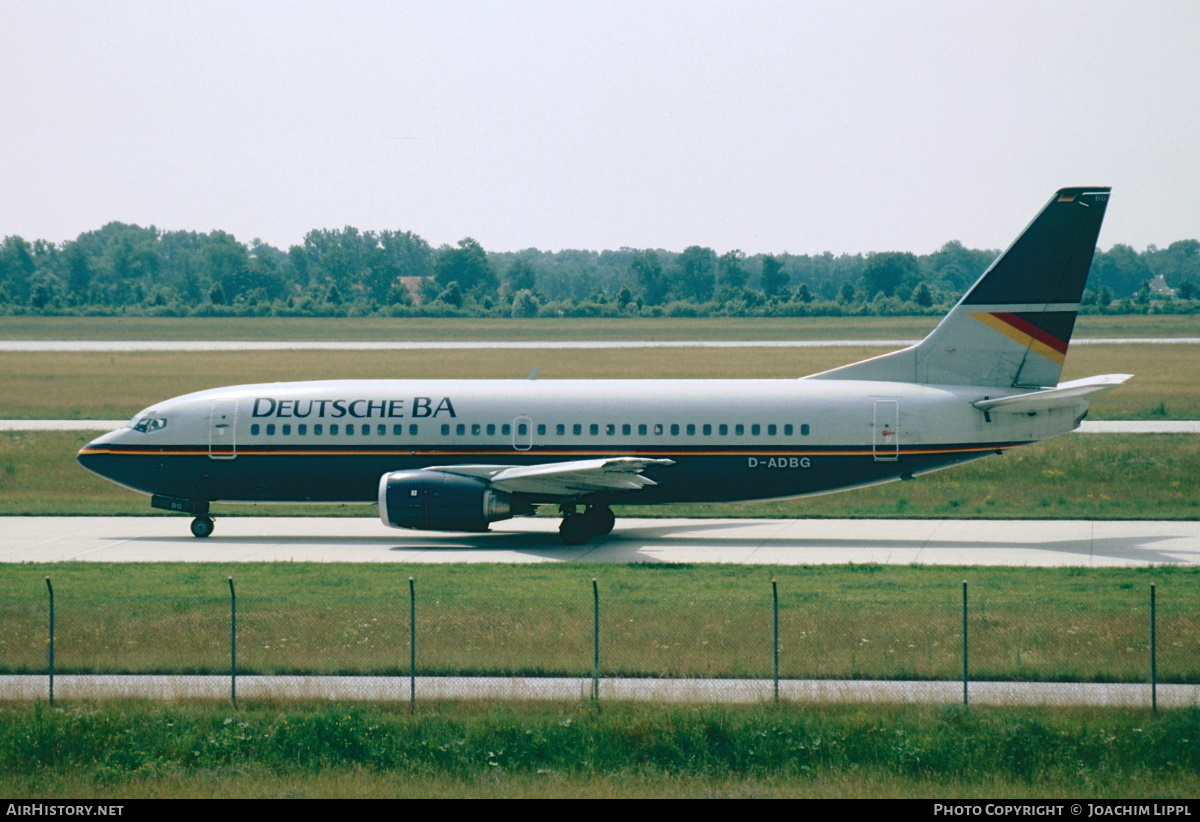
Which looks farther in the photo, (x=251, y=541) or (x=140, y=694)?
(x=251, y=541)

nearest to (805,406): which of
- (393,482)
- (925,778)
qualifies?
(393,482)

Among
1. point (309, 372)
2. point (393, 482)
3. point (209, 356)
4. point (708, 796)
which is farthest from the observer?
point (209, 356)

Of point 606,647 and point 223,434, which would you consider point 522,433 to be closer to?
point 223,434

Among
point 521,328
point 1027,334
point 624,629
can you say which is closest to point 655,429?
point 1027,334

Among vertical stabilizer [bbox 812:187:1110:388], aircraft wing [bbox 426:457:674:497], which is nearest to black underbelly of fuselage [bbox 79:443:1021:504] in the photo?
aircraft wing [bbox 426:457:674:497]

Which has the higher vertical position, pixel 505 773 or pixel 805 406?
pixel 805 406

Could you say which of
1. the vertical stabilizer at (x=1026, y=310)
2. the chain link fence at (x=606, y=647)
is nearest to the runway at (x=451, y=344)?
the vertical stabilizer at (x=1026, y=310)

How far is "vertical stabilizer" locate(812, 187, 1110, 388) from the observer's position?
32219mm

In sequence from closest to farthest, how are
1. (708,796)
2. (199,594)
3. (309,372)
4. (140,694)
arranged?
1. (708,796)
2. (140,694)
3. (199,594)
4. (309,372)

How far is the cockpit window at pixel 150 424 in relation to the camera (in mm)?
34875

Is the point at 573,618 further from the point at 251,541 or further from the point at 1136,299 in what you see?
the point at 1136,299

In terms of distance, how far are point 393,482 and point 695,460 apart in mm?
7070

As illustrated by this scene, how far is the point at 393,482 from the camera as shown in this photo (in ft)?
106

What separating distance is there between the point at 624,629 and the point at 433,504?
1178cm
